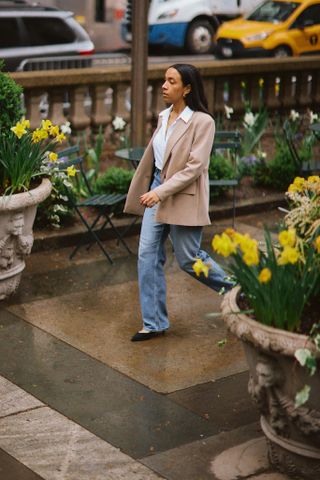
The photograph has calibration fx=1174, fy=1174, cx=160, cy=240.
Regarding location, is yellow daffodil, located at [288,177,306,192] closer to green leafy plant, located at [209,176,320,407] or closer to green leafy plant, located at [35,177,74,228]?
green leafy plant, located at [209,176,320,407]

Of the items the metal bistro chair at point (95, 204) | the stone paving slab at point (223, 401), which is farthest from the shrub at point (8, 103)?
the stone paving slab at point (223, 401)

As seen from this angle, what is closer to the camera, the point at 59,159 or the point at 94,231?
the point at 59,159

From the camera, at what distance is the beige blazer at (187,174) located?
25.9 feet

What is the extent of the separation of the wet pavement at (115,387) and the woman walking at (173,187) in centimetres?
45

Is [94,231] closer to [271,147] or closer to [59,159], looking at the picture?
[59,159]

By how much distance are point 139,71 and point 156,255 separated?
4232 millimetres

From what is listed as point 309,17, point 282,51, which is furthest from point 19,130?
point 309,17

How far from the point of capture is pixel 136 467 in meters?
6.30

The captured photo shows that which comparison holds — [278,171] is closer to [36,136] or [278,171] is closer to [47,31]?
[36,136]

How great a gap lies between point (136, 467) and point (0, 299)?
3.10 metres

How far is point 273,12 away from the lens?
2703 cm

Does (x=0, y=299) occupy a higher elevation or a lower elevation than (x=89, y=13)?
higher

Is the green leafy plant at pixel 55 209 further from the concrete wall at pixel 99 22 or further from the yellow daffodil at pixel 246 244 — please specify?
the concrete wall at pixel 99 22

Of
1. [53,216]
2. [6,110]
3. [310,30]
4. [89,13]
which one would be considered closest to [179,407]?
[6,110]
